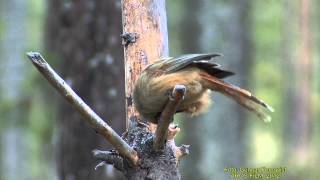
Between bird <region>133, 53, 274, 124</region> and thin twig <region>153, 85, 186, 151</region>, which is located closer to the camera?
thin twig <region>153, 85, 186, 151</region>

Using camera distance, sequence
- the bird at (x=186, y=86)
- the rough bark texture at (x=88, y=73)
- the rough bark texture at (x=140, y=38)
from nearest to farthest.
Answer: the bird at (x=186, y=86)
the rough bark texture at (x=140, y=38)
the rough bark texture at (x=88, y=73)

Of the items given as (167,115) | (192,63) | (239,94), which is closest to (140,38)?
(192,63)

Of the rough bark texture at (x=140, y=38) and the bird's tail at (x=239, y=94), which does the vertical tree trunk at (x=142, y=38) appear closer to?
the rough bark texture at (x=140, y=38)

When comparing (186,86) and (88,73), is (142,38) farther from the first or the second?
(88,73)

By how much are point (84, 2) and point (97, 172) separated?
5.97ft

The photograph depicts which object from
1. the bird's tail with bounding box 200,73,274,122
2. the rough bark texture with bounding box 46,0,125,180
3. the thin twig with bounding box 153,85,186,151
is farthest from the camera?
the rough bark texture with bounding box 46,0,125,180

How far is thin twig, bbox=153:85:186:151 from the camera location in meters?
3.35

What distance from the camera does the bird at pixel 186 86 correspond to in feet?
12.8

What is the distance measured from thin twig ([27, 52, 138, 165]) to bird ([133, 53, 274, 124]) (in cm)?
32

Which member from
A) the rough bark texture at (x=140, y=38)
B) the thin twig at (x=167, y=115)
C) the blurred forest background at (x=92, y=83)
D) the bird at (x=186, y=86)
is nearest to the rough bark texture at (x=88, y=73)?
the blurred forest background at (x=92, y=83)

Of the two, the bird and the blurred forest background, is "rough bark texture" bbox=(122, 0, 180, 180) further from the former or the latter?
the blurred forest background

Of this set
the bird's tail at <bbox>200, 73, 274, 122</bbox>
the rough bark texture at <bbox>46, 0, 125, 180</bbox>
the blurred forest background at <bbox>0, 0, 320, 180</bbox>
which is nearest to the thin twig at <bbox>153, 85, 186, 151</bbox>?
the bird's tail at <bbox>200, 73, 274, 122</bbox>

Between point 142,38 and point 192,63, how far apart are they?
45 cm

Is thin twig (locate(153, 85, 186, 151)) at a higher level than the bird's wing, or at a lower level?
lower
